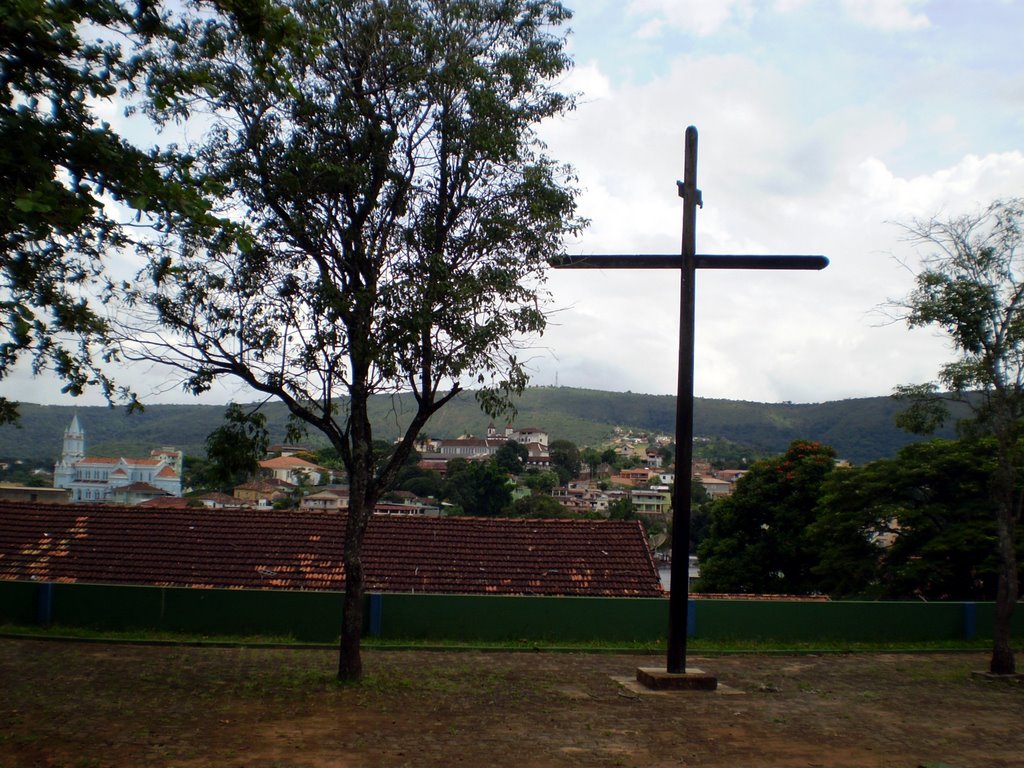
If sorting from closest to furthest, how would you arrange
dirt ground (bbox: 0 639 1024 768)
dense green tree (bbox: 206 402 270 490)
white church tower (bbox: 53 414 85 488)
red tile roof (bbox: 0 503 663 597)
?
dirt ground (bbox: 0 639 1024 768), dense green tree (bbox: 206 402 270 490), red tile roof (bbox: 0 503 663 597), white church tower (bbox: 53 414 85 488)

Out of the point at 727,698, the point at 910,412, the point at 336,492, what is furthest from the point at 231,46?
the point at 336,492

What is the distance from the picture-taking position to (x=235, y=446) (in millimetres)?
10711

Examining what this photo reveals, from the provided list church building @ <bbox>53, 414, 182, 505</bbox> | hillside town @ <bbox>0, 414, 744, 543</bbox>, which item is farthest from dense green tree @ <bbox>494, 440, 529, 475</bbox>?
church building @ <bbox>53, 414, 182, 505</bbox>

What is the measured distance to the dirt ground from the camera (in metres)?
7.64

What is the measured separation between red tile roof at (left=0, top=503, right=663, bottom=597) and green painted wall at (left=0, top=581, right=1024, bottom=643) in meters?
1.62

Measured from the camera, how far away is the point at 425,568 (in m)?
17.9

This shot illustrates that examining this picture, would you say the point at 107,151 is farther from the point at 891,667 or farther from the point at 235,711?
the point at 891,667

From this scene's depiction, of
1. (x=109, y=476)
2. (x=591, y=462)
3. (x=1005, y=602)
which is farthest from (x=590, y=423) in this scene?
Answer: (x=1005, y=602)

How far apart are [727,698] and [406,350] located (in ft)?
18.1

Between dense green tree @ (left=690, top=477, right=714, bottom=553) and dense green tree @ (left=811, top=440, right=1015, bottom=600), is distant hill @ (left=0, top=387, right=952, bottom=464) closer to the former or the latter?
dense green tree @ (left=690, top=477, right=714, bottom=553)

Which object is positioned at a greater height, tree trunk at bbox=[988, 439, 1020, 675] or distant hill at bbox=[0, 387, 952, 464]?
distant hill at bbox=[0, 387, 952, 464]

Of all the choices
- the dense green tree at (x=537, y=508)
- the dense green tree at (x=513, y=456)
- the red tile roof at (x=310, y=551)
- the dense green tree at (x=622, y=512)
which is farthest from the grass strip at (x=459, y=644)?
the dense green tree at (x=513, y=456)

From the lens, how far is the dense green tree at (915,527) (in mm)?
24188

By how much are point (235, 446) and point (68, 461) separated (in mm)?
28354
